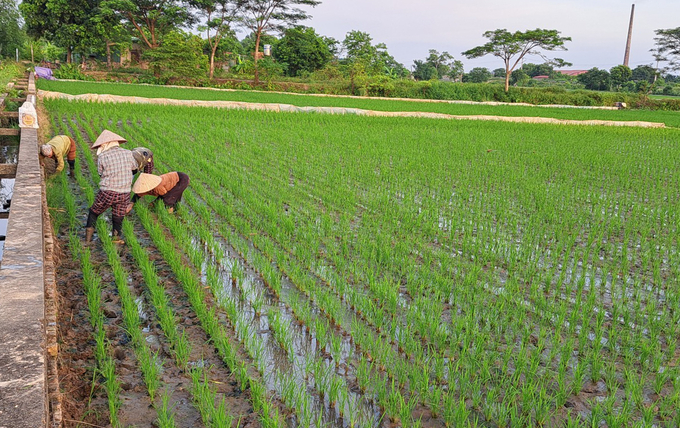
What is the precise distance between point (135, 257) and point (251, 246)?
2.78ft

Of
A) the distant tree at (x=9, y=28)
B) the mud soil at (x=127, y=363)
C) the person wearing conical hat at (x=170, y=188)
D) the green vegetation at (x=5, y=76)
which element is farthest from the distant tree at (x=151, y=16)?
the mud soil at (x=127, y=363)

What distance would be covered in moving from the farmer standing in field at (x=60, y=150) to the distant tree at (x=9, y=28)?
120ft

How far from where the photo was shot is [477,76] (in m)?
42.2

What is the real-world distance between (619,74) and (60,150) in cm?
4166

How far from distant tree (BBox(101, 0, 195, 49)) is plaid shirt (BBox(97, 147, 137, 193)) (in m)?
24.1

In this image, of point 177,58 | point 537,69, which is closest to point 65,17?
point 177,58

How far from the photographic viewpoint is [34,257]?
2.37 m

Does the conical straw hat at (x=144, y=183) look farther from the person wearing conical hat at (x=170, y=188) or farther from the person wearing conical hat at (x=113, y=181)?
the person wearing conical hat at (x=113, y=181)

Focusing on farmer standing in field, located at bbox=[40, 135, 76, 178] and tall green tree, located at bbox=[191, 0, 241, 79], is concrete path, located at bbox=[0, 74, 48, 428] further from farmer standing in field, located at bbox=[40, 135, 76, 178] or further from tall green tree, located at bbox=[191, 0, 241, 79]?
tall green tree, located at bbox=[191, 0, 241, 79]

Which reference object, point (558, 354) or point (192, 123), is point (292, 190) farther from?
point (192, 123)

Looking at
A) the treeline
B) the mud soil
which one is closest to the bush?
the treeline

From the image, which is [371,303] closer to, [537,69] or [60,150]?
[60,150]

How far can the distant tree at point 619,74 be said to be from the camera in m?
37.8

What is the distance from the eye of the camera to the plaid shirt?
3.71 m
